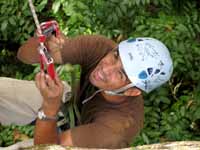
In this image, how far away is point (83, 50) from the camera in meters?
2.82

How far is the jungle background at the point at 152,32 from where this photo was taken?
13.8 ft

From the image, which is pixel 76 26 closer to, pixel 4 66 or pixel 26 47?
pixel 4 66

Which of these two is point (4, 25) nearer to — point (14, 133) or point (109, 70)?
point (14, 133)

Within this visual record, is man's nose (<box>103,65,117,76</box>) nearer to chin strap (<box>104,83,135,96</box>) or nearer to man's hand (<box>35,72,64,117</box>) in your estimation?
chin strap (<box>104,83,135,96</box>)

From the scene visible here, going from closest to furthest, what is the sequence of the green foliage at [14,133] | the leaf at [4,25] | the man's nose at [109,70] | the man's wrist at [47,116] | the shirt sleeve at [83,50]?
1. the man's wrist at [47,116]
2. the man's nose at [109,70]
3. the shirt sleeve at [83,50]
4. the green foliage at [14,133]
5. the leaf at [4,25]

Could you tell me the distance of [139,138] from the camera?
4.11 m

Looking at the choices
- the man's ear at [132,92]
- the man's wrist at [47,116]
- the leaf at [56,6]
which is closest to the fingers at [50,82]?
the man's wrist at [47,116]

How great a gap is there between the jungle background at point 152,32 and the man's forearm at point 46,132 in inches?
64.1

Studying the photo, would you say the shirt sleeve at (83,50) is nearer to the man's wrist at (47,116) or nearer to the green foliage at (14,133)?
the man's wrist at (47,116)

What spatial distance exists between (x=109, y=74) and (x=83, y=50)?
0.78 feet

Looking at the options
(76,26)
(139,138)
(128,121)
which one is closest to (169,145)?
(128,121)

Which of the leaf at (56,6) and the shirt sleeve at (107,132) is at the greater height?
the leaf at (56,6)

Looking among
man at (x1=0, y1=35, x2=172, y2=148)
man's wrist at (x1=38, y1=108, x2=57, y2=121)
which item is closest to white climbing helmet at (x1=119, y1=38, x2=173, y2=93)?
man at (x1=0, y1=35, x2=172, y2=148)

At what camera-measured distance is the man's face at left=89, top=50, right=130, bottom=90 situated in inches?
105
